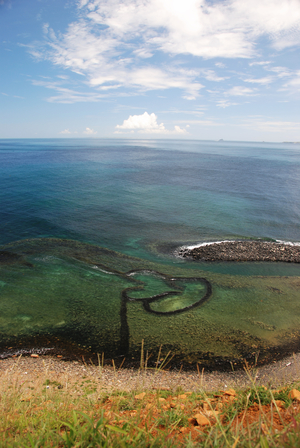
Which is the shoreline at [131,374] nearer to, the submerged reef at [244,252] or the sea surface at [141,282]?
the sea surface at [141,282]

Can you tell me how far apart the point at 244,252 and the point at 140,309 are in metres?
17.8

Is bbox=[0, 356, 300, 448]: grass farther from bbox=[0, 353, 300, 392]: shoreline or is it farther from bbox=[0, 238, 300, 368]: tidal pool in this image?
bbox=[0, 238, 300, 368]: tidal pool

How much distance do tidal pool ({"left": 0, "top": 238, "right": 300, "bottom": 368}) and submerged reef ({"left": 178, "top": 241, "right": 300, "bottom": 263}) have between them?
374 cm

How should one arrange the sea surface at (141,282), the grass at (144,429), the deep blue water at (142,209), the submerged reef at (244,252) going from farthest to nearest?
the deep blue water at (142,209) < the submerged reef at (244,252) < the sea surface at (141,282) < the grass at (144,429)

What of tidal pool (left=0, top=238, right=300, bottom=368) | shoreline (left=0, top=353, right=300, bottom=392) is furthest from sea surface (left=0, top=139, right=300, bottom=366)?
shoreline (left=0, top=353, right=300, bottom=392)

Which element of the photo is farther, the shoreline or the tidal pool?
the tidal pool

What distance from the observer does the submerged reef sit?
30.7 meters

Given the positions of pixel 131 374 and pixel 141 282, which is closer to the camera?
pixel 131 374

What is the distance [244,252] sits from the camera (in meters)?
32.2

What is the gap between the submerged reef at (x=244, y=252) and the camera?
30734 mm

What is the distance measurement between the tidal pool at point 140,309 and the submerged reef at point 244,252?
12.3 feet

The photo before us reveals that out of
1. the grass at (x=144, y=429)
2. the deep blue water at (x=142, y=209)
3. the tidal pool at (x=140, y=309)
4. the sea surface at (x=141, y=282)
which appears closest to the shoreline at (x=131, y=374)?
the tidal pool at (x=140, y=309)

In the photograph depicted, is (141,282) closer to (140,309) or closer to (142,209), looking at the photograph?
(140,309)

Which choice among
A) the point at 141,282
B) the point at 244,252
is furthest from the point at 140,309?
the point at 244,252
